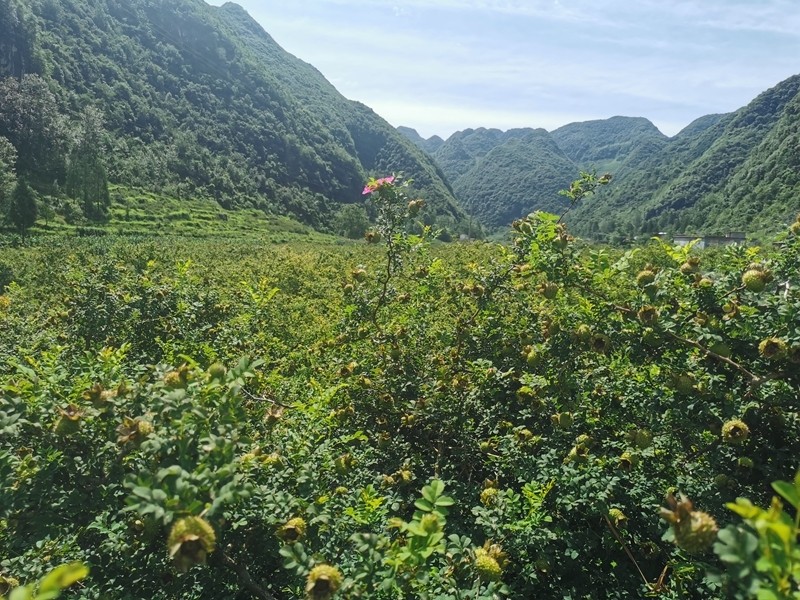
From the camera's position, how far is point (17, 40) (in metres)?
75.9

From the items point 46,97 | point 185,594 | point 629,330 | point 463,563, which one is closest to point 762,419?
point 629,330

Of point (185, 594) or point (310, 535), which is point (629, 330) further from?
point (185, 594)

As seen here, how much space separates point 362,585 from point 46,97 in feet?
273

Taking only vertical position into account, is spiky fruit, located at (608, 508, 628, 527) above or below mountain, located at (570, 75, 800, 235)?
below

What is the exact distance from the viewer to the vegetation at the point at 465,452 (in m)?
1.66

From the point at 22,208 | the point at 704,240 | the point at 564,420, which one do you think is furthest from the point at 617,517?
the point at 704,240

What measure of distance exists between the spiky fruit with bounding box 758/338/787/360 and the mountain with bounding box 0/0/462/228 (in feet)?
219

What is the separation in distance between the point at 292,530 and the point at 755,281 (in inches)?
96.5

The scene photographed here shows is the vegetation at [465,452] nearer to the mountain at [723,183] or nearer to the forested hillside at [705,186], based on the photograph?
the forested hillside at [705,186]

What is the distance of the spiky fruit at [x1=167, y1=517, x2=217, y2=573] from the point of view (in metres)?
1.34

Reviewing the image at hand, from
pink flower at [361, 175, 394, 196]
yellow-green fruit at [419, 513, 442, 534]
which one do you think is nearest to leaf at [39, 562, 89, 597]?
yellow-green fruit at [419, 513, 442, 534]

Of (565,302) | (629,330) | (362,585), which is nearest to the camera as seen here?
(362,585)

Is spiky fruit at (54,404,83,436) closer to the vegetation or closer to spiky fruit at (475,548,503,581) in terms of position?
the vegetation

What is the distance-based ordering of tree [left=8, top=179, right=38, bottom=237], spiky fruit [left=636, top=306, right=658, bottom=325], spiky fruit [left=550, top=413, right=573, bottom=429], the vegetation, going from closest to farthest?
the vegetation → spiky fruit [left=636, top=306, right=658, bottom=325] → spiky fruit [left=550, top=413, right=573, bottom=429] → tree [left=8, top=179, right=38, bottom=237]
